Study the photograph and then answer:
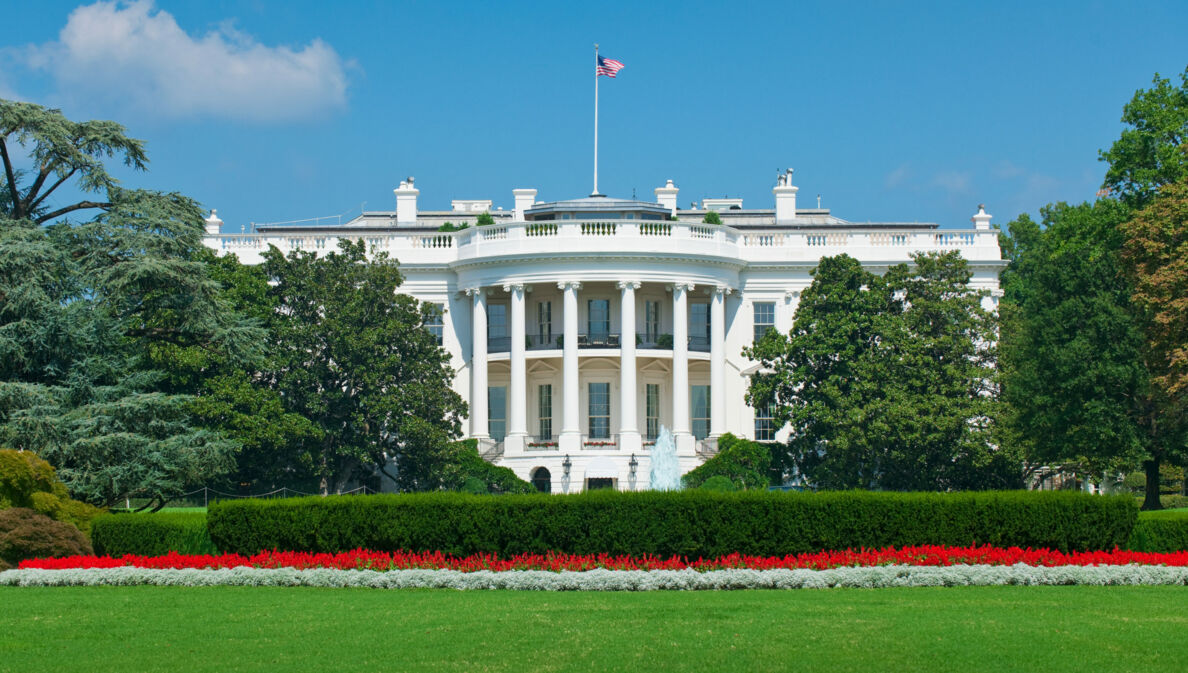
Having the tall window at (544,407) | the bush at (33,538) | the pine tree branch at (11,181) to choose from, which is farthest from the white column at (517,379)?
the bush at (33,538)

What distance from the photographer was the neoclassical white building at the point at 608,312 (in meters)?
47.7

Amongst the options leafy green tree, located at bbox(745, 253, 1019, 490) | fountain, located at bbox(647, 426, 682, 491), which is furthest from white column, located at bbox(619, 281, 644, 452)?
leafy green tree, located at bbox(745, 253, 1019, 490)

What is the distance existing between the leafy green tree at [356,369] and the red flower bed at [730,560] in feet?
65.2

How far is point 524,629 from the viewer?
1524 centimetres

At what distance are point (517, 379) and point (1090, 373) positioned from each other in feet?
63.3

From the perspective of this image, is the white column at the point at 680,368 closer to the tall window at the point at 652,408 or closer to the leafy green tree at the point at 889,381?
the tall window at the point at 652,408

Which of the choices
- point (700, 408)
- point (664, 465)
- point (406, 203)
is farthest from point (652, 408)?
point (406, 203)

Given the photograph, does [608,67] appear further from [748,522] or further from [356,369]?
[748,522]

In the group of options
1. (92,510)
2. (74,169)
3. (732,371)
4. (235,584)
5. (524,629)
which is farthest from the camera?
(732,371)

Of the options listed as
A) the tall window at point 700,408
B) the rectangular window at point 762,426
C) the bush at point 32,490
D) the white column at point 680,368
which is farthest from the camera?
the rectangular window at point 762,426

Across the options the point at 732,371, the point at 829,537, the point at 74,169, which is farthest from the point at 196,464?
the point at 732,371

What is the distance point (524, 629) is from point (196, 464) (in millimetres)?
16256

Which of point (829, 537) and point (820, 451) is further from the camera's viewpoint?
point (820, 451)

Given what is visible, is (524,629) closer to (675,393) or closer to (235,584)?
(235,584)
